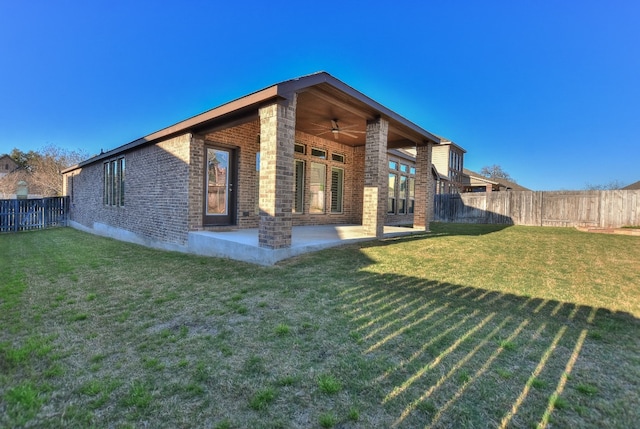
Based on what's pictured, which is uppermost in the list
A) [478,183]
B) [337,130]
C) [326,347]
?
[478,183]

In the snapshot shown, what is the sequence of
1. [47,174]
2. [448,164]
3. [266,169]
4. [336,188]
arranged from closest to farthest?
1. [266,169]
2. [336,188]
3. [448,164]
4. [47,174]

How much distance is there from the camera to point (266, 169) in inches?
218

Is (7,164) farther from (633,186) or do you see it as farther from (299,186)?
(633,186)

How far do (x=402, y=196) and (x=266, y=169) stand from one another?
1001 cm

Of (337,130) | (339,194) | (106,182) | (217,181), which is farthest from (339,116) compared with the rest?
(106,182)

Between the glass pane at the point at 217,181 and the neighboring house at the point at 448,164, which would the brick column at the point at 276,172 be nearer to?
the glass pane at the point at 217,181

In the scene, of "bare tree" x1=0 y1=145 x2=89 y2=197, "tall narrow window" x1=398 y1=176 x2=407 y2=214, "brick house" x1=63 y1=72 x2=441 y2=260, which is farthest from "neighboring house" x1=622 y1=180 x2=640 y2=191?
"bare tree" x1=0 y1=145 x2=89 y2=197

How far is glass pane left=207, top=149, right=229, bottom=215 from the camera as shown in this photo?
8.26 m

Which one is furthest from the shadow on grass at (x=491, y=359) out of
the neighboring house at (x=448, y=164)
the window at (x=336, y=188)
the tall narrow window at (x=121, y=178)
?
the neighboring house at (x=448, y=164)

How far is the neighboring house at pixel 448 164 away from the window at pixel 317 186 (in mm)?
19075

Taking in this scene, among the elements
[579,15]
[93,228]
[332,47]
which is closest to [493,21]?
[579,15]

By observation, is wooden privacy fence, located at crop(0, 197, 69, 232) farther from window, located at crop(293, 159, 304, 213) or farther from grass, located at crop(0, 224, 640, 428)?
window, located at crop(293, 159, 304, 213)

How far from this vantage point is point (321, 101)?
21.9 feet

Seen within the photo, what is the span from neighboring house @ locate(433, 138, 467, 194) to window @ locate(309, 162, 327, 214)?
62.6ft
